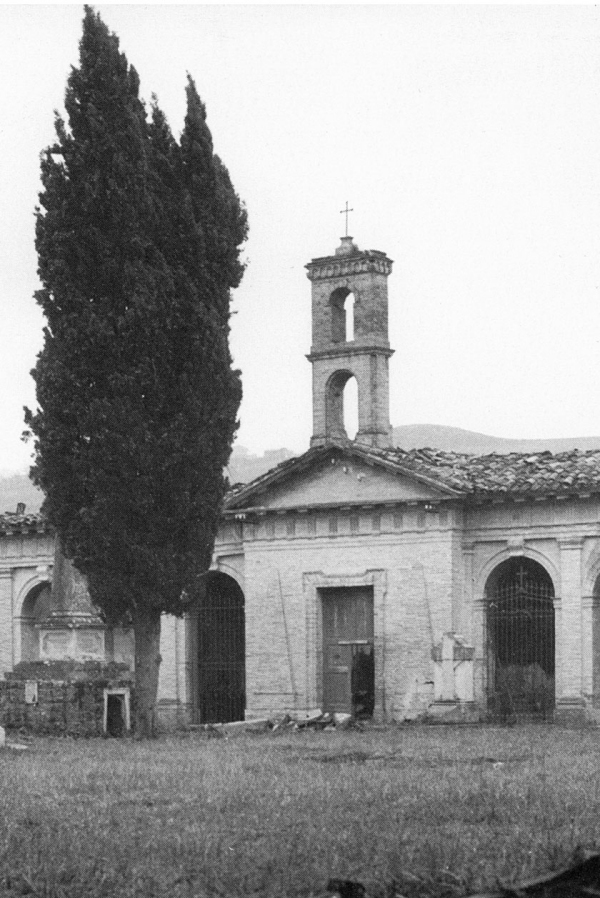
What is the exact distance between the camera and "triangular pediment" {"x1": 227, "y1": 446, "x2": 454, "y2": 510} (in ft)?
103

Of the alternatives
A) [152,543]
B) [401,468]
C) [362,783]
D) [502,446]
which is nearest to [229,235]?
[152,543]

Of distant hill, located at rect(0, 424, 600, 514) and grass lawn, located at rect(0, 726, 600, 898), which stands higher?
distant hill, located at rect(0, 424, 600, 514)

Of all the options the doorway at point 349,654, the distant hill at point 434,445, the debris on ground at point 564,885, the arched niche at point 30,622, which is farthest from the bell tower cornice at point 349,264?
the distant hill at point 434,445

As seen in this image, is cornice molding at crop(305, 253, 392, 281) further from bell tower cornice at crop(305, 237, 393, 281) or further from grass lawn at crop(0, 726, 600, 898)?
grass lawn at crop(0, 726, 600, 898)

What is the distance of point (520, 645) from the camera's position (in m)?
31.4

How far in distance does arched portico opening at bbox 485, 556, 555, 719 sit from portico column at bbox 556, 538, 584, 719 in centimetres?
57

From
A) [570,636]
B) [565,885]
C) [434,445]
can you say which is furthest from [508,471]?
[434,445]

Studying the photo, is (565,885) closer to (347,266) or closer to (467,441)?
(347,266)

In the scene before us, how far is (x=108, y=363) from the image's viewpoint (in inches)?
990

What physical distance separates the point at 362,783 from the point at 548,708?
14813mm

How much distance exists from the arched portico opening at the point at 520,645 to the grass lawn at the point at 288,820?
942 centimetres

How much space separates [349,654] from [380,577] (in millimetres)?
1691

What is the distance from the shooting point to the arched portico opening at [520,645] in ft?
101

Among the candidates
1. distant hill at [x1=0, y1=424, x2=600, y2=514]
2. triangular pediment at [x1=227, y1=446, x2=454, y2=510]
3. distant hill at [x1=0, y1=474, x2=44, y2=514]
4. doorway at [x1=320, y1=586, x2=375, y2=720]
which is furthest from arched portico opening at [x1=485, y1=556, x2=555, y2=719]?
distant hill at [x1=0, y1=474, x2=44, y2=514]
